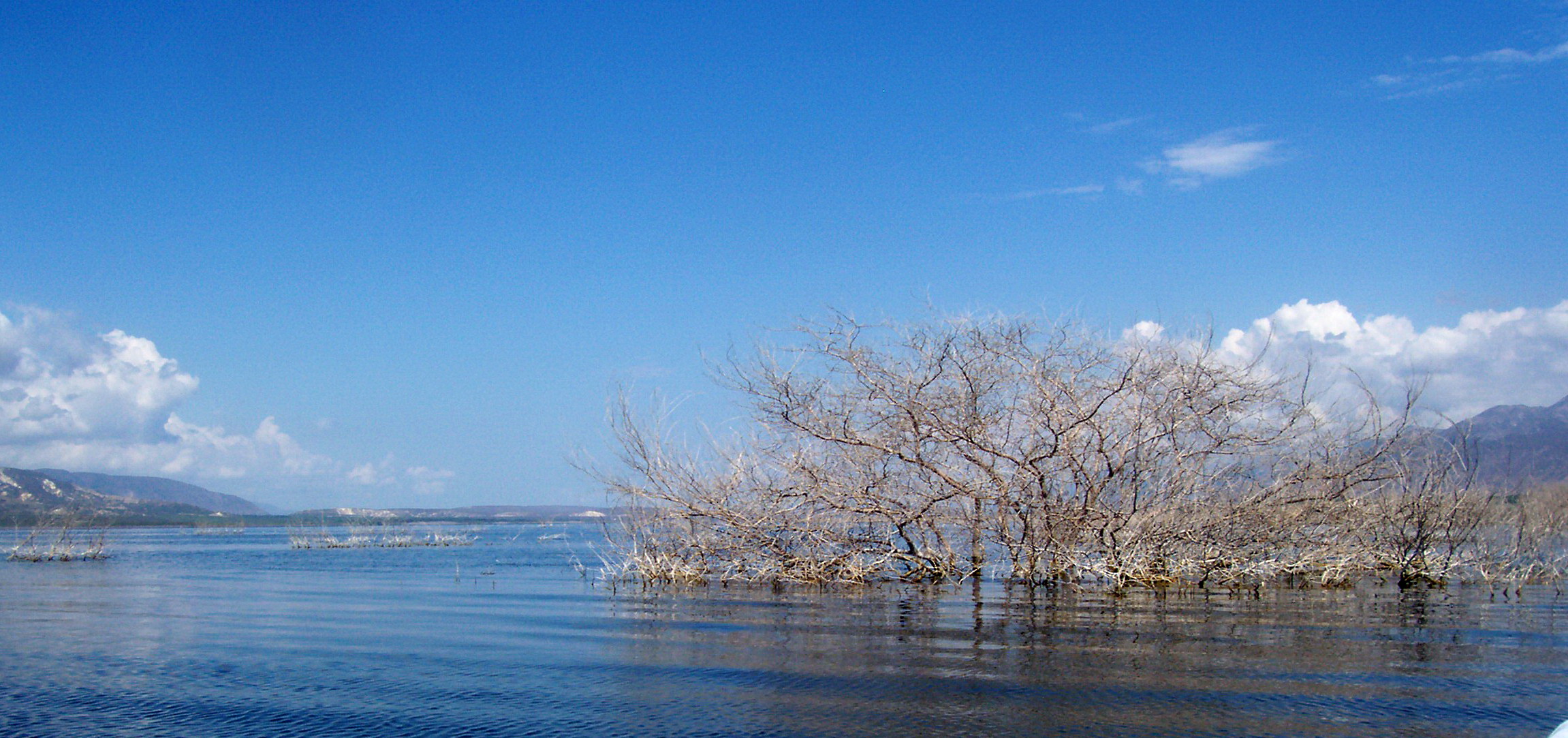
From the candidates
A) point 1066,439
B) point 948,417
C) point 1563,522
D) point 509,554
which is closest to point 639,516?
point 948,417

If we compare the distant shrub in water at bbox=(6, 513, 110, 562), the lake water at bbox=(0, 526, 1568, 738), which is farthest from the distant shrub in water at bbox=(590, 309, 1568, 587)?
the distant shrub in water at bbox=(6, 513, 110, 562)

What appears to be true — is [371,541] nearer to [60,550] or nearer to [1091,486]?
[60,550]

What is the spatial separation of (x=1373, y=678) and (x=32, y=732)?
34.3 feet

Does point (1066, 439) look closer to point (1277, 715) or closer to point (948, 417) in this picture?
point (948, 417)

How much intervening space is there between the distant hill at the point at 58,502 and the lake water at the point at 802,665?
11525cm

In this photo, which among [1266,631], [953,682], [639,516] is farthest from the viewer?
[639,516]

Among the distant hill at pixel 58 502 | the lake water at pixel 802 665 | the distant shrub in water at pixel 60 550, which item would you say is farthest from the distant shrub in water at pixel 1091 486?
the distant hill at pixel 58 502

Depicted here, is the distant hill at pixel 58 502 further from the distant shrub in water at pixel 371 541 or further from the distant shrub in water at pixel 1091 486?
the distant shrub in water at pixel 1091 486

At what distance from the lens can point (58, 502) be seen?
14175 cm

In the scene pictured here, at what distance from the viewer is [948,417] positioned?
17.9 meters

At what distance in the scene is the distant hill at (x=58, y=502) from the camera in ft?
404

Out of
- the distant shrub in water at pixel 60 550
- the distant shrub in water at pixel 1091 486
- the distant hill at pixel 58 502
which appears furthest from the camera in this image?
the distant hill at pixel 58 502

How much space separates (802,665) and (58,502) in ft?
536

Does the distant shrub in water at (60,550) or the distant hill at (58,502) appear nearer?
the distant shrub in water at (60,550)
